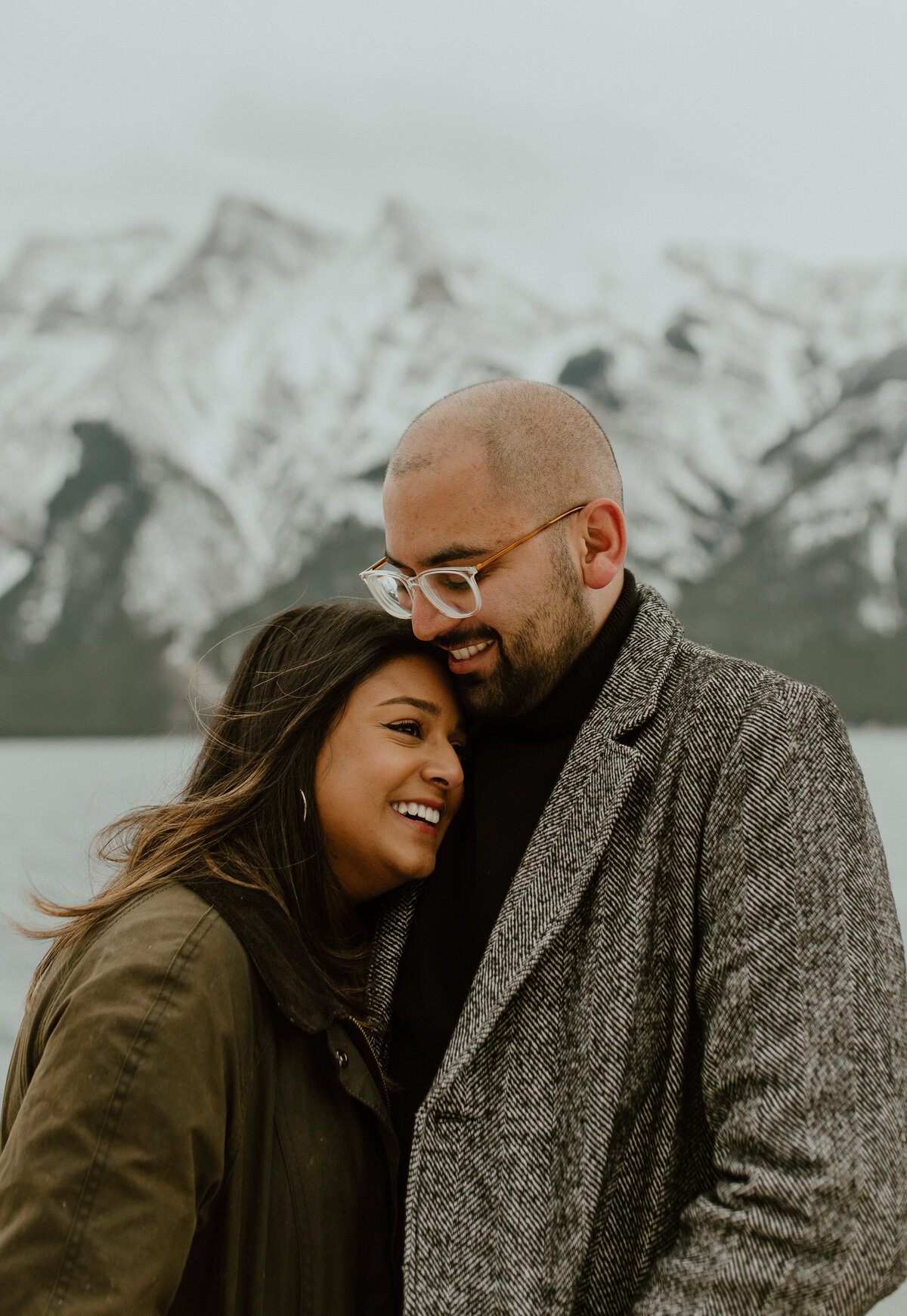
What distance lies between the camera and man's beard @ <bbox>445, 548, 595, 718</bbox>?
264 centimetres

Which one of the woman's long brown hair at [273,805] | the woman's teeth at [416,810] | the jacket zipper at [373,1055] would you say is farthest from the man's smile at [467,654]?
the jacket zipper at [373,1055]

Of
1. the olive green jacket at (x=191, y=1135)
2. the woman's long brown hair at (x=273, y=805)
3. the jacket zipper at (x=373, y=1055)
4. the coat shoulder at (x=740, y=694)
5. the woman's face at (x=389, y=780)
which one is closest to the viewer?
the olive green jacket at (x=191, y=1135)

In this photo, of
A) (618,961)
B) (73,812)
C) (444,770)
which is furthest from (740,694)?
(73,812)

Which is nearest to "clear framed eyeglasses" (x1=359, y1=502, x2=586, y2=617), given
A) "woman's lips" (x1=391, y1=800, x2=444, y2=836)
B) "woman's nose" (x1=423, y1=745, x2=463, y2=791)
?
"woman's nose" (x1=423, y1=745, x2=463, y2=791)

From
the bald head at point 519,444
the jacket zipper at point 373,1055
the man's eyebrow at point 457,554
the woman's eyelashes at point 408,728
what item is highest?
the bald head at point 519,444

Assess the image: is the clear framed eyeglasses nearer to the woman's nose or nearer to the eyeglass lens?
the eyeglass lens

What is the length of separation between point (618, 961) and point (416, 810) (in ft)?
2.48

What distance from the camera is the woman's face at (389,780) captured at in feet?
9.20

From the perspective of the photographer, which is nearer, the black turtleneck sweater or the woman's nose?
the black turtleneck sweater

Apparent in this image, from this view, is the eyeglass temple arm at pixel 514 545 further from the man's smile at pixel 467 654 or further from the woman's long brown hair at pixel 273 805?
the woman's long brown hair at pixel 273 805

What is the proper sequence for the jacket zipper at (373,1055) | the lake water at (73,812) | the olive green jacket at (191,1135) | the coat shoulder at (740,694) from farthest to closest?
the lake water at (73,812), the jacket zipper at (373,1055), the coat shoulder at (740,694), the olive green jacket at (191,1135)

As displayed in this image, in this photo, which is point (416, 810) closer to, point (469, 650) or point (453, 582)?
point (469, 650)

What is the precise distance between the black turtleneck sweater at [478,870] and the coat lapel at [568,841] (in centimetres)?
10

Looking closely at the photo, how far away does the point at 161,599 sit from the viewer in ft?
483
